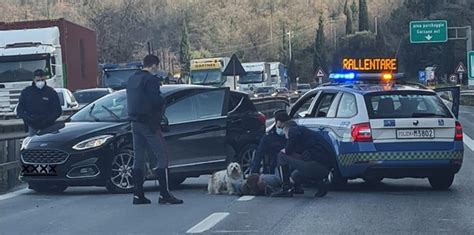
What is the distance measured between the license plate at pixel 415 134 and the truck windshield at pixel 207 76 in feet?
120

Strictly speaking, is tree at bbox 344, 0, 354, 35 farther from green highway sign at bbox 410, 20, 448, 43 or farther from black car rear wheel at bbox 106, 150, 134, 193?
black car rear wheel at bbox 106, 150, 134, 193

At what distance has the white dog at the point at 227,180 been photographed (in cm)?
1317

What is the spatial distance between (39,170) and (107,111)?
1452 mm

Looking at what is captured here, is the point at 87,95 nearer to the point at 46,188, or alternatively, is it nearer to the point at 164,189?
the point at 46,188

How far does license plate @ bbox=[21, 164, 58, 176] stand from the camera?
13312 mm

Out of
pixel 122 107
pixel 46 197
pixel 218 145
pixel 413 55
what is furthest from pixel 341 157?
pixel 413 55

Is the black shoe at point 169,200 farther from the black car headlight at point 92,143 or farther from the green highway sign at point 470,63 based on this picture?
the green highway sign at point 470,63

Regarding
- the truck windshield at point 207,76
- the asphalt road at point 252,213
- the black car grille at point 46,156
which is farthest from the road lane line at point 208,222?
the truck windshield at point 207,76

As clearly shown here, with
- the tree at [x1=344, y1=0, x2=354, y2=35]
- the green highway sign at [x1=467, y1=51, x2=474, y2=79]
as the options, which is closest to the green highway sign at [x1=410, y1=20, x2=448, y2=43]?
the green highway sign at [x1=467, y1=51, x2=474, y2=79]

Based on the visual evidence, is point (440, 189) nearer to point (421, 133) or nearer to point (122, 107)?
point (421, 133)

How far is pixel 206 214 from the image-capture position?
11.2 m

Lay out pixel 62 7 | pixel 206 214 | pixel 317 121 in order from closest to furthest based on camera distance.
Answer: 1. pixel 206 214
2. pixel 317 121
3. pixel 62 7

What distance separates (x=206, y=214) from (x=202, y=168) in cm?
307

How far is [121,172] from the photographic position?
13.5 meters
